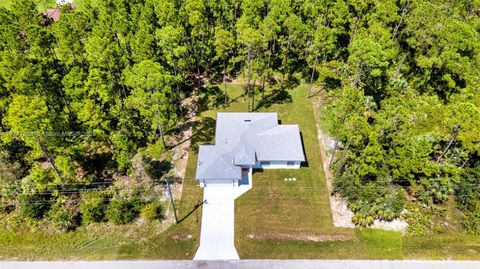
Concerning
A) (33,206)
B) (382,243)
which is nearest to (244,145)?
(382,243)

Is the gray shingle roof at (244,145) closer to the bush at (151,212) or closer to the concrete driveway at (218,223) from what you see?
the concrete driveway at (218,223)

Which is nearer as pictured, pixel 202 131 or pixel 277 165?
pixel 277 165

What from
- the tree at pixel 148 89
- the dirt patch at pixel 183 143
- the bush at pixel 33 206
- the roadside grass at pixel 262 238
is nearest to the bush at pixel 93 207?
the roadside grass at pixel 262 238

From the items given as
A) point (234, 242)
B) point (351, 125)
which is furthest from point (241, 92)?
point (234, 242)

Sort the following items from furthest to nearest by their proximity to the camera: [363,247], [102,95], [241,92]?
[241,92] → [102,95] → [363,247]

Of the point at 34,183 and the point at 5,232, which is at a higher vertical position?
the point at 34,183

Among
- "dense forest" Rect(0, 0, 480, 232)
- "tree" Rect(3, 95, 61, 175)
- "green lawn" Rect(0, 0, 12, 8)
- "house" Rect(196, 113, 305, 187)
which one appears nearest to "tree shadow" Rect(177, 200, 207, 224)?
"house" Rect(196, 113, 305, 187)

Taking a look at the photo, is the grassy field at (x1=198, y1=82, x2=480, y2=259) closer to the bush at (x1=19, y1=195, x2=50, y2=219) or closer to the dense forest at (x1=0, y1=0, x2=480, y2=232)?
the dense forest at (x1=0, y1=0, x2=480, y2=232)

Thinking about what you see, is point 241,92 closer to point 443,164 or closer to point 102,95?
point 102,95

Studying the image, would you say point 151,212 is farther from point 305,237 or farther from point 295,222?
point 305,237
